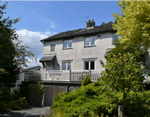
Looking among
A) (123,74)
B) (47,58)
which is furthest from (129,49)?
(47,58)

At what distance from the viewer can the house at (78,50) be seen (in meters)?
20.6

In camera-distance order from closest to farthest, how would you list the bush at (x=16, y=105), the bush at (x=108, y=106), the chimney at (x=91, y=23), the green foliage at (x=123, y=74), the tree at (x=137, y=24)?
1. the green foliage at (x=123, y=74)
2. the bush at (x=108, y=106)
3. the tree at (x=137, y=24)
4. the bush at (x=16, y=105)
5. the chimney at (x=91, y=23)

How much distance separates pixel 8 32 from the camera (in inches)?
366

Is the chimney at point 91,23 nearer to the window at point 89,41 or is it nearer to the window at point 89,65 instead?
the window at point 89,41

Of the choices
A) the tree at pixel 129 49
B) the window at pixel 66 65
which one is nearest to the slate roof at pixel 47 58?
the window at pixel 66 65

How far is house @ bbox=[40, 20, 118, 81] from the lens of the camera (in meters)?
20.6

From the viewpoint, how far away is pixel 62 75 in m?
18.0

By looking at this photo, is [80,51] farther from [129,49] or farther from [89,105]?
[89,105]

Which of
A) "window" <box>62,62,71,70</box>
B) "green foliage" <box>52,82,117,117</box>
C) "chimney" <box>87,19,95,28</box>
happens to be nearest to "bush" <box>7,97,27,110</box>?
"green foliage" <box>52,82,117,117</box>

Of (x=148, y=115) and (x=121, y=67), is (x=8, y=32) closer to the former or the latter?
(x=121, y=67)

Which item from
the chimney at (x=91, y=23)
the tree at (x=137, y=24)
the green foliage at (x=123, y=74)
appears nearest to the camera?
the green foliage at (x=123, y=74)

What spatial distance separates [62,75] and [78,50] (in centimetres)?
624

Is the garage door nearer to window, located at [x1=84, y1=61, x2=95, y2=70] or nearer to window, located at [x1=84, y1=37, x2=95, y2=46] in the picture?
window, located at [x1=84, y1=61, x2=95, y2=70]

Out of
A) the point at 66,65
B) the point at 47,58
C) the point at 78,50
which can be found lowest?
the point at 66,65
